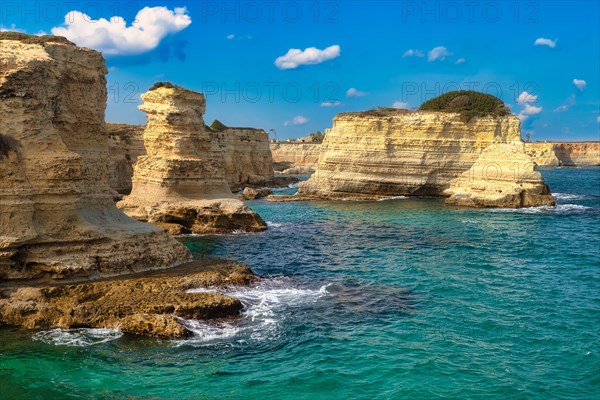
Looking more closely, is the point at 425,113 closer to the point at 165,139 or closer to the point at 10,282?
the point at 165,139

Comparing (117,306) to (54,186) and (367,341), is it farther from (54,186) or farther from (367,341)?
(367,341)

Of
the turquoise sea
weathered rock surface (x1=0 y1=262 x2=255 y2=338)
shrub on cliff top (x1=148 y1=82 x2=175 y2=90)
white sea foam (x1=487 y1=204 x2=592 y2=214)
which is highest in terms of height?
shrub on cliff top (x1=148 y1=82 x2=175 y2=90)

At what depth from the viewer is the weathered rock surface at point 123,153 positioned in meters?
51.7

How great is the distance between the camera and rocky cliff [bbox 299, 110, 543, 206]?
156ft

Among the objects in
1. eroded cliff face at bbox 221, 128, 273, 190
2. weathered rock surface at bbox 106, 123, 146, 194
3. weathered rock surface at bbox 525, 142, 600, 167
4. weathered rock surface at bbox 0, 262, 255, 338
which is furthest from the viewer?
weathered rock surface at bbox 525, 142, 600, 167

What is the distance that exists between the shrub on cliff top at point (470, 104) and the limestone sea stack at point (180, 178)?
1079 inches

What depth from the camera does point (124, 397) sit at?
949 centimetres

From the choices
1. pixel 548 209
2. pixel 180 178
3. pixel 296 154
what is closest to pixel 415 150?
pixel 548 209

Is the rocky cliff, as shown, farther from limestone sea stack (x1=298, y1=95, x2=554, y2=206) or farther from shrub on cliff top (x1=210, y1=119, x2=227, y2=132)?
shrub on cliff top (x1=210, y1=119, x2=227, y2=132)

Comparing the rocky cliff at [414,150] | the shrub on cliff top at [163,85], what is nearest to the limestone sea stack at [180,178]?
the shrub on cliff top at [163,85]

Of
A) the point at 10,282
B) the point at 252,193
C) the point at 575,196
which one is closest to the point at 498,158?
the point at 575,196

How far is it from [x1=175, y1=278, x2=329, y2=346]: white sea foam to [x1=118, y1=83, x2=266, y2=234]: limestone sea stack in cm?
1144

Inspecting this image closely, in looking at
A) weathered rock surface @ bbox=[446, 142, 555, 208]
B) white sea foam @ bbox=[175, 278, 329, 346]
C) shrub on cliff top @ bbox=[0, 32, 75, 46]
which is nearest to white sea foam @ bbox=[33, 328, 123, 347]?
white sea foam @ bbox=[175, 278, 329, 346]

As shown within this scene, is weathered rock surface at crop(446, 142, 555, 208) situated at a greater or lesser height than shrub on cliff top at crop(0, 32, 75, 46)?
lesser
